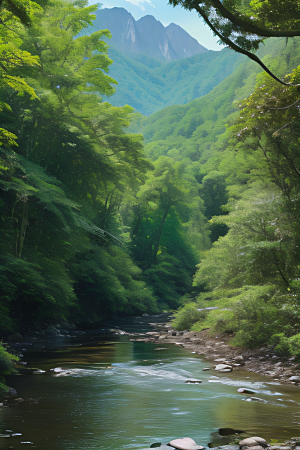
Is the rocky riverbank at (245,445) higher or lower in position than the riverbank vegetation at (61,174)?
lower

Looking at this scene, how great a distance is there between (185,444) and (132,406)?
212 centimetres

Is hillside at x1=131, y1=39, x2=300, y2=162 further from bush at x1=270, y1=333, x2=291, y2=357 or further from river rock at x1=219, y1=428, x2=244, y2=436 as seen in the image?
river rock at x1=219, y1=428, x2=244, y2=436

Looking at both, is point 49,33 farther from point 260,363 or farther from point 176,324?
point 260,363

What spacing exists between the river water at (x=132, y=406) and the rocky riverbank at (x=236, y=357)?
0.50 meters

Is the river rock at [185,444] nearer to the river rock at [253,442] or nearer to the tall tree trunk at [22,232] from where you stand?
the river rock at [253,442]

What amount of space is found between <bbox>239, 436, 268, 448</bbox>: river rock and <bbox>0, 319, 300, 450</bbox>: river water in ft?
1.40

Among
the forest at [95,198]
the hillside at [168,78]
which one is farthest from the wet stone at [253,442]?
the hillside at [168,78]

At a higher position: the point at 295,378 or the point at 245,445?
the point at 245,445

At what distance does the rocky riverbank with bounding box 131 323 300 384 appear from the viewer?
8.81 m

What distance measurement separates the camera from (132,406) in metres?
6.31

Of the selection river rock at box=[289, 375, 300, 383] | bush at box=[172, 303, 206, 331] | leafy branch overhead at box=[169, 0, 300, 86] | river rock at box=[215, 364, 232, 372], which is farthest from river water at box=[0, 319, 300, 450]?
bush at box=[172, 303, 206, 331]

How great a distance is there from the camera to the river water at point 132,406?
477 cm

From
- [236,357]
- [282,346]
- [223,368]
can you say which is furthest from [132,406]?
[236,357]

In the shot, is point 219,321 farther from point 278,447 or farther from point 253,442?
point 278,447
